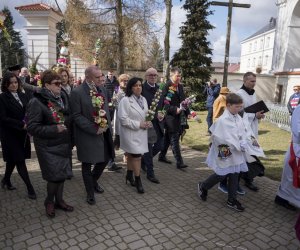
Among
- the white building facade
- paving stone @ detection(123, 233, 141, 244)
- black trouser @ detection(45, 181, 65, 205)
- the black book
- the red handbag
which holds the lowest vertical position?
paving stone @ detection(123, 233, 141, 244)

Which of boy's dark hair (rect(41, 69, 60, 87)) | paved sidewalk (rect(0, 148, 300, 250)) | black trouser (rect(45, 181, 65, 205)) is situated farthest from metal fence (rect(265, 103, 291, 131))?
boy's dark hair (rect(41, 69, 60, 87))

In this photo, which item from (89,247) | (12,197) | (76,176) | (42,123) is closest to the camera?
(89,247)

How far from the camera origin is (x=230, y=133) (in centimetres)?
455

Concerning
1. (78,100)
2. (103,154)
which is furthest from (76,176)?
(78,100)

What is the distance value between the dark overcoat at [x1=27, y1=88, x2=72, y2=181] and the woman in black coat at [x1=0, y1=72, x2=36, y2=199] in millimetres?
920

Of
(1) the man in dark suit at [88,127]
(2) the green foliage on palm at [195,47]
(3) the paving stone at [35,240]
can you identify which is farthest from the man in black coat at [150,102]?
(2) the green foliage on palm at [195,47]

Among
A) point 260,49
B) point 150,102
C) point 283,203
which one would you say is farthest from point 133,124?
point 260,49

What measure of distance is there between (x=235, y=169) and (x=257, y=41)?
64159 mm

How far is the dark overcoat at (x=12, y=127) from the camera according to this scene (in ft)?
15.4

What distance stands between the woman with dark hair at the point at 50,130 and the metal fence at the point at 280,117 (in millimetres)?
10686

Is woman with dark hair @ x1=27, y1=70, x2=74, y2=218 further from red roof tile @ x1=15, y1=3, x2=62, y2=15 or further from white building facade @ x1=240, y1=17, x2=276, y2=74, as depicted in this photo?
white building facade @ x1=240, y1=17, x2=276, y2=74

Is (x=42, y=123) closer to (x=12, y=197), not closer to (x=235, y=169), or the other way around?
(x=12, y=197)

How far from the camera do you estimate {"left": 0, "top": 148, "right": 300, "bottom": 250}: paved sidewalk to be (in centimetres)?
376

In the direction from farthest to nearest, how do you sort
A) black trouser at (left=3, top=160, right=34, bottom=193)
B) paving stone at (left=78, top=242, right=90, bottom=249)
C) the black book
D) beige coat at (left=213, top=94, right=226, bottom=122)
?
beige coat at (left=213, top=94, right=226, bottom=122) → the black book → black trouser at (left=3, top=160, right=34, bottom=193) → paving stone at (left=78, top=242, right=90, bottom=249)
